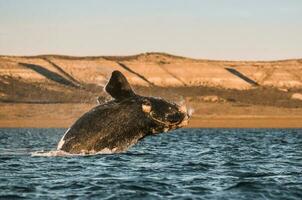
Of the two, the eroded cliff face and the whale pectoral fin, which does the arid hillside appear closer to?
the eroded cliff face

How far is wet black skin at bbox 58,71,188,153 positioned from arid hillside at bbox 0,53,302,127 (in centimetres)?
9057

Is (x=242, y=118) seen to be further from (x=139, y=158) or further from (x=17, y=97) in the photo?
(x=139, y=158)

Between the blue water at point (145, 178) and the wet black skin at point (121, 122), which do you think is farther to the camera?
the wet black skin at point (121, 122)

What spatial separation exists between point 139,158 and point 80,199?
968cm

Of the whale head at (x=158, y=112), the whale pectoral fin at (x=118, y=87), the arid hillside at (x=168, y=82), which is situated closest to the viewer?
the whale pectoral fin at (x=118, y=87)

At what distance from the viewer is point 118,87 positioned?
1922cm

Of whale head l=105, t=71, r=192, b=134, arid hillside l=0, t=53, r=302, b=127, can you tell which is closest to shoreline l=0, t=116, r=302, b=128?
arid hillside l=0, t=53, r=302, b=127

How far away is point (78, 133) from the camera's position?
19.9m

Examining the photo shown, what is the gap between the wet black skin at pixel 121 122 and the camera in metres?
19.2

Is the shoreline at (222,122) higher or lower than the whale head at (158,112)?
lower

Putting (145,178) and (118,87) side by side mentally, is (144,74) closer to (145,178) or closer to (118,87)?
(118,87)

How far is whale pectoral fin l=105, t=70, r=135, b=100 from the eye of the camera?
1869cm

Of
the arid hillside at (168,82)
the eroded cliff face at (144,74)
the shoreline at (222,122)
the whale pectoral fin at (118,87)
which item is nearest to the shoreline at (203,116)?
the shoreline at (222,122)

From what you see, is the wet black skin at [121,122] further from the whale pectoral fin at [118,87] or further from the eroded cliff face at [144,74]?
the eroded cliff face at [144,74]
